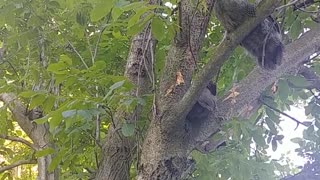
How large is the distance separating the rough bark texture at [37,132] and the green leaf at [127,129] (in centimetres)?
68

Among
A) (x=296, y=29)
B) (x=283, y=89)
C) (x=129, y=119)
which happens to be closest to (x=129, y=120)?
(x=129, y=119)

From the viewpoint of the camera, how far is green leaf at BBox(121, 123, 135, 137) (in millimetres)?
1203

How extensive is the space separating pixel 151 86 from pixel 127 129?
283 millimetres

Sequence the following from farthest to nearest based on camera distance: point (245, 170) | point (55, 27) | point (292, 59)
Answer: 1. point (245, 170)
2. point (55, 27)
3. point (292, 59)

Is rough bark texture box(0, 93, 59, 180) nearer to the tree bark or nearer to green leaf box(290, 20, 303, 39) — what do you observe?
the tree bark

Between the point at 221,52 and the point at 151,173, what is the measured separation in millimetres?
326

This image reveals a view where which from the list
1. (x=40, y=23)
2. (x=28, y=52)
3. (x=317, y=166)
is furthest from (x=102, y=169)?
(x=317, y=166)

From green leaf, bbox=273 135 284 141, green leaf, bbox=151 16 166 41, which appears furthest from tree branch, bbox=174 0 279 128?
green leaf, bbox=273 135 284 141

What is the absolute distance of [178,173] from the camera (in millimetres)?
1195

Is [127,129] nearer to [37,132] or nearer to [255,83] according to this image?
[255,83]

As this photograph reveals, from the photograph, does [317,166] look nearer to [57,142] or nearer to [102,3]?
[57,142]

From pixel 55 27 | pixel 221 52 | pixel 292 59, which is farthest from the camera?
pixel 55 27

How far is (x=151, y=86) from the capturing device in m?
1.47

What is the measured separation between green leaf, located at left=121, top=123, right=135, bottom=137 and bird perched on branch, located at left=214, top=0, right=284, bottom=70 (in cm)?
34
